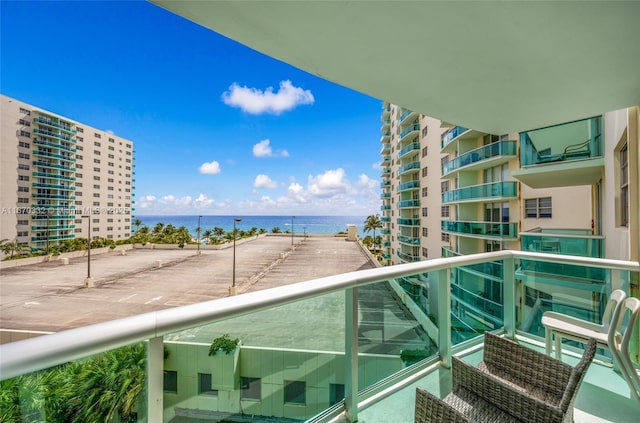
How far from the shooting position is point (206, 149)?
98.9m

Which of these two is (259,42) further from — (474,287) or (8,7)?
(8,7)

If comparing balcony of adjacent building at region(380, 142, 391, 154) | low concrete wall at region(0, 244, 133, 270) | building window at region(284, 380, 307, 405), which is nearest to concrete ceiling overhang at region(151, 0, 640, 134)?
building window at region(284, 380, 307, 405)

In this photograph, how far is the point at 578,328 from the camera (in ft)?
7.41

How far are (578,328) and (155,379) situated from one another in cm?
301

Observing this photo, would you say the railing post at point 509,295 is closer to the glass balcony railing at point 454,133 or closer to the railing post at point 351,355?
the railing post at point 351,355

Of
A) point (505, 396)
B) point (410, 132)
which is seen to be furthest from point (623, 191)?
point (410, 132)

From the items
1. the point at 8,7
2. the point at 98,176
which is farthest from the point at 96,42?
the point at 98,176

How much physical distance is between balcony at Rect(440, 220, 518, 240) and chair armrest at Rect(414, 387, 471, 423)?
14.1 metres

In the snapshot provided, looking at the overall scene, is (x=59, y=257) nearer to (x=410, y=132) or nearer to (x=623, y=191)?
(x=410, y=132)

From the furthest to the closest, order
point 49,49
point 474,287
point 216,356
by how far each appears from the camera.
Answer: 1. point 49,49
2. point 474,287
3. point 216,356

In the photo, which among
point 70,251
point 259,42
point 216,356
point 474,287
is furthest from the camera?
point 70,251

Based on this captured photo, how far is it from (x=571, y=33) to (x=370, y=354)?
234 centimetres

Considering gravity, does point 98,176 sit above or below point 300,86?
below

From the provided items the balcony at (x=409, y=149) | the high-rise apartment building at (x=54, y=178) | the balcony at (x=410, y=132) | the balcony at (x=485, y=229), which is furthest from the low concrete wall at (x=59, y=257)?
the balcony at (x=485, y=229)
